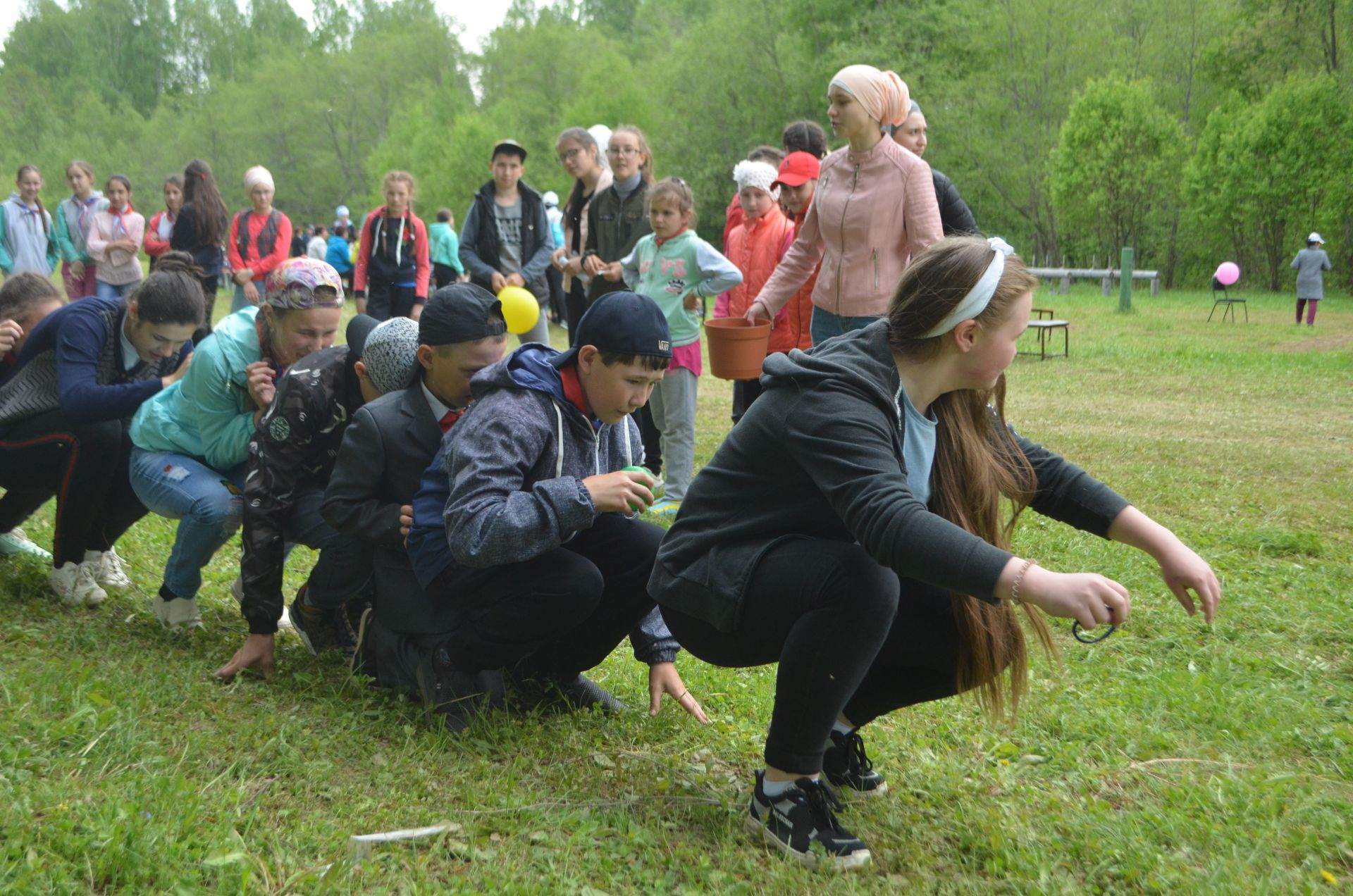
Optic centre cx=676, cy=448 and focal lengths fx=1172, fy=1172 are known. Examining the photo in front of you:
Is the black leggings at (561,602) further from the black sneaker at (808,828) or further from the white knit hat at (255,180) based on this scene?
the white knit hat at (255,180)

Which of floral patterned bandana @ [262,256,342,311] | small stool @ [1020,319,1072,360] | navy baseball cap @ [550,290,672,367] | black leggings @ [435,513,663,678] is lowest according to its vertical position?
small stool @ [1020,319,1072,360]

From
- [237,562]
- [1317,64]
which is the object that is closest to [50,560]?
[237,562]

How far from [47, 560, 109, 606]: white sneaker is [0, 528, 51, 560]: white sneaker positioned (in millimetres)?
535

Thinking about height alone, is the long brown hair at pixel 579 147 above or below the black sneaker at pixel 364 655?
above

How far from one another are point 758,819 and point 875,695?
422 mm

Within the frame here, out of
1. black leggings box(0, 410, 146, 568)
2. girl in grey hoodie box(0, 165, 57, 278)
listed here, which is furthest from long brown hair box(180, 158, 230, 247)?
black leggings box(0, 410, 146, 568)

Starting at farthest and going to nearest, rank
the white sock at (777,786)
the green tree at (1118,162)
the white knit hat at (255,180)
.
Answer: the green tree at (1118,162), the white knit hat at (255,180), the white sock at (777,786)

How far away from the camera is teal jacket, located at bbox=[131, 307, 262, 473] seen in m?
4.02

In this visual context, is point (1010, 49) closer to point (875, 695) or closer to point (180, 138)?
point (875, 695)

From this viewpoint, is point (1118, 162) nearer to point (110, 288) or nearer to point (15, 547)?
point (110, 288)

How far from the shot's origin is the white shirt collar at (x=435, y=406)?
345 centimetres

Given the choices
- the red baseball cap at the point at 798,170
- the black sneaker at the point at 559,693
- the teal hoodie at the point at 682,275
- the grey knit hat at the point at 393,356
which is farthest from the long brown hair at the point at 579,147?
the black sneaker at the point at 559,693

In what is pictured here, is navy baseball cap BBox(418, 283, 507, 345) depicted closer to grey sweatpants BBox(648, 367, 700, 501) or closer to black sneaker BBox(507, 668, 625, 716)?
black sneaker BBox(507, 668, 625, 716)

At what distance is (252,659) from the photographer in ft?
11.8
